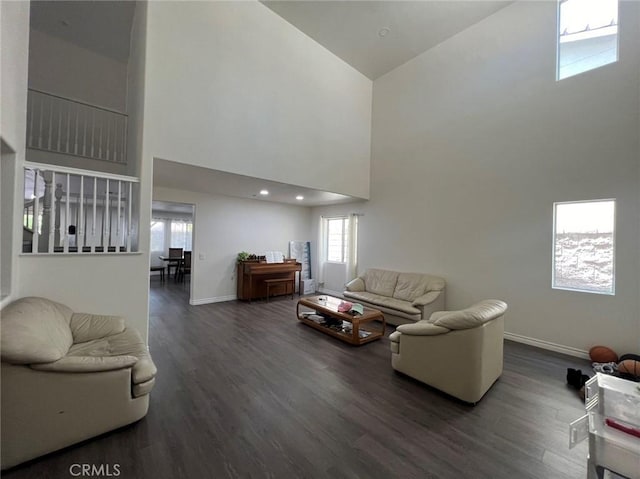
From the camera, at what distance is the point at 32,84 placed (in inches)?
170

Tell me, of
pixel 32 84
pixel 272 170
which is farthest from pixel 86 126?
pixel 272 170

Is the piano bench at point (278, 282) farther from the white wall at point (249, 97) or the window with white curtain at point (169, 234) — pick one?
the window with white curtain at point (169, 234)

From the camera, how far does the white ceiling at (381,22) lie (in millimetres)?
4066

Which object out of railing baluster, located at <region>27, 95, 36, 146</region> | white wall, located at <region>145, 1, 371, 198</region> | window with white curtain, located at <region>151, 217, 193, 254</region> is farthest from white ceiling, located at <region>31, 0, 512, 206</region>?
window with white curtain, located at <region>151, 217, 193, 254</region>

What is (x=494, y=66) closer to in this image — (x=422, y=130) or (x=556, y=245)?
(x=422, y=130)

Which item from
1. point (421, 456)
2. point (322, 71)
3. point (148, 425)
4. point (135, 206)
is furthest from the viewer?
point (322, 71)

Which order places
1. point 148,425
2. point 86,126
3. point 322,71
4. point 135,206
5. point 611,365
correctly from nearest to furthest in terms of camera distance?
point 148,425 < point 611,365 < point 135,206 < point 86,126 < point 322,71

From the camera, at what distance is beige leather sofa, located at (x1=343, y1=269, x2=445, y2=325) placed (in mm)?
4148

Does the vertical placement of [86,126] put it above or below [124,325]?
above

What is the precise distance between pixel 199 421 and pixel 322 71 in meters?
5.74

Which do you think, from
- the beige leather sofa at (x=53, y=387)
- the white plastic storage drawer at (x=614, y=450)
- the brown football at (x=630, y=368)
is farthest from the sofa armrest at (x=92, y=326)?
the brown football at (x=630, y=368)

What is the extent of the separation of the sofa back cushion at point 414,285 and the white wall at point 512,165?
0.22m

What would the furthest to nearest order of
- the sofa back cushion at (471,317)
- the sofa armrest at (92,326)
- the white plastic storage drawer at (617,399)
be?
the sofa armrest at (92,326) < the sofa back cushion at (471,317) < the white plastic storage drawer at (617,399)

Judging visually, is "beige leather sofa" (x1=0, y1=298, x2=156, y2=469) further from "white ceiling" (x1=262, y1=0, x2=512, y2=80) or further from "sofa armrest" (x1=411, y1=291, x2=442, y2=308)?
"white ceiling" (x1=262, y1=0, x2=512, y2=80)
